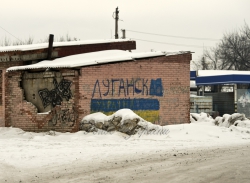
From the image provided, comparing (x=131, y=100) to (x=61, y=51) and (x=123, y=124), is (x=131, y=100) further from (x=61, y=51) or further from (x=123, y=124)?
(x=61, y=51)

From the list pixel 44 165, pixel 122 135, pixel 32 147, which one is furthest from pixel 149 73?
pixel 44 165

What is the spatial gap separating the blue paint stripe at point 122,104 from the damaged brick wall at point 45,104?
2.70 ft

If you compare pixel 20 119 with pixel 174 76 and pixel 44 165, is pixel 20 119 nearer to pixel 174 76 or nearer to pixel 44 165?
pixel 174 76

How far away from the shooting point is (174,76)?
59.1 ft

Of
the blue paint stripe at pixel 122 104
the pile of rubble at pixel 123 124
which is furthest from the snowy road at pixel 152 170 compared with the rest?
the blue paint stripe at pixel 122 104

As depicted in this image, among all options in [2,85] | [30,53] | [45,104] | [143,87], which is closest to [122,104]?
[143,87]

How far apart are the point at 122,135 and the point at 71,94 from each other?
292cm

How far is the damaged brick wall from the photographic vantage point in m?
17.1

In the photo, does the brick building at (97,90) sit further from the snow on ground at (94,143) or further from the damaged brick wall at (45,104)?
the snow on ground at (94,143)

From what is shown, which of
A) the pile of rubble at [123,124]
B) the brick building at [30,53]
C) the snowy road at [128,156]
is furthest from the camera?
the brick building at [30,53]

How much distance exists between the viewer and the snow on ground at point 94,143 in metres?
10.9

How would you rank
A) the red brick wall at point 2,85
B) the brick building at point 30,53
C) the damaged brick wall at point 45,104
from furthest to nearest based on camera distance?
the brick building at point 30,53
the red brick wall at point 2,85
the damaged brick wall at point 45,104

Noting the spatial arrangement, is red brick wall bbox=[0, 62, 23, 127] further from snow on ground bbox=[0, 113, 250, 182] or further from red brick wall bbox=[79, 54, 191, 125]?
red brick wall bbox=[79, 54, 191, 125]

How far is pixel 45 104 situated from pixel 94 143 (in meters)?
A: 4.34
